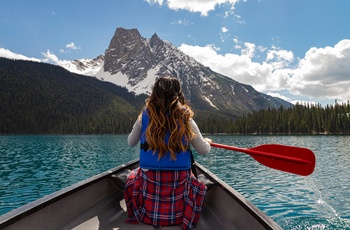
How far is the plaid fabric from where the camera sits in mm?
4066

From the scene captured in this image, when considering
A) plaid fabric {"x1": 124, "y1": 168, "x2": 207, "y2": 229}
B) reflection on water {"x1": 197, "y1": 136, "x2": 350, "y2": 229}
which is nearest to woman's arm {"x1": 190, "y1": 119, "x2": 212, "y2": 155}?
plaid fabric {"x1": 124, "y1": 168, "x2": 207, "y2": 229}

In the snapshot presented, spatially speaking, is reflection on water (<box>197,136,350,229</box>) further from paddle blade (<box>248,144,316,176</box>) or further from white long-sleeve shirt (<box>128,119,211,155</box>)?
white long-sleeve shirt (<box>128,119,211,155</box>)

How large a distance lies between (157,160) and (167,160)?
15 cm

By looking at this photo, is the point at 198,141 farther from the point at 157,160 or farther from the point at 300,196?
the point at 300,196

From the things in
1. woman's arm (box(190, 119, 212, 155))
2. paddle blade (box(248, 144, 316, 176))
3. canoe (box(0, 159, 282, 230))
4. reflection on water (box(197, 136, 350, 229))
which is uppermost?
woman's arm (box(190, 119, 212, 155))

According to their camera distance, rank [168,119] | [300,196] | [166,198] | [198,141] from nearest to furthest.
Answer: [168,119] → [166,198] → [198,141] → [300,196]

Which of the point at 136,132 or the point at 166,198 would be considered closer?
the point at 166,198

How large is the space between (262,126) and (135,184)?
126 m

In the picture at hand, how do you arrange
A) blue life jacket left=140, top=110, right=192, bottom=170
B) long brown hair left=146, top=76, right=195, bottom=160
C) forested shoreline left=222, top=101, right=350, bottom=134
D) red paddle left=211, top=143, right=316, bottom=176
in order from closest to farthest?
1. long brown hair left=146, top=76, right=195, bottom=160
2. blue life jacket left=140, top=110, right=192, bottom=170
3. red paddle left=211, top=143, right=316, bottom=176
4. forested shoreline left=222, top=101, right=350, bottom=134

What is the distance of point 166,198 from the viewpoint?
13.3 feet

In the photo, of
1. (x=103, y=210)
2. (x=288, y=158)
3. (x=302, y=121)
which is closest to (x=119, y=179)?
(x=103, y=210)

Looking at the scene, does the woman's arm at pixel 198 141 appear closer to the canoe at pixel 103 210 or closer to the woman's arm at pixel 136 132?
the woman's arm at pixel 136 132

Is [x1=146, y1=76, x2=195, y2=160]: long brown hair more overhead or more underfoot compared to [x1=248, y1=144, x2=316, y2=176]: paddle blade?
more overhead

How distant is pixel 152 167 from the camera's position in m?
4.04
